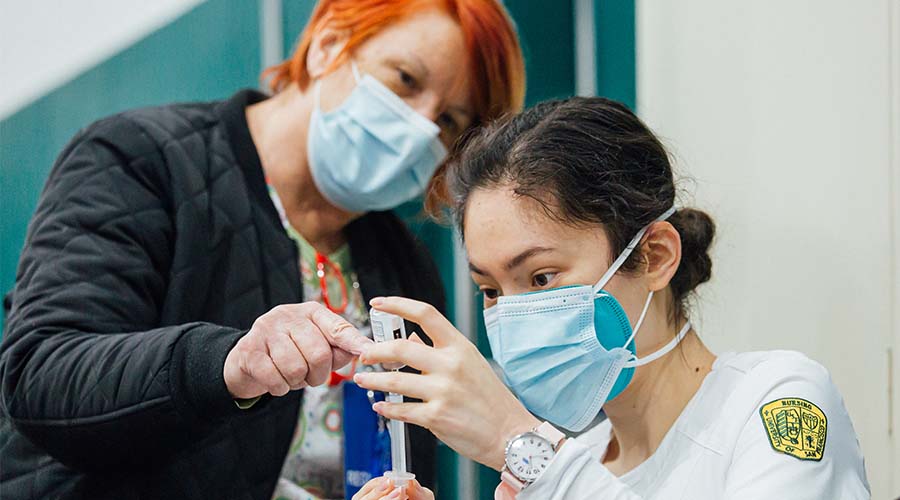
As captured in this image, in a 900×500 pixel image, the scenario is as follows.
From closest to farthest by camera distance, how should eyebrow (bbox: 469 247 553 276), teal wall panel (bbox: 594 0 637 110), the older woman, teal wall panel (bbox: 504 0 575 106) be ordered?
the older woman < eyebrow (bbox: 469 247 553 276) < teal wall panel (bbox: 594 0 637 110) < teal wall panel (bbox: 504 0 575 106)

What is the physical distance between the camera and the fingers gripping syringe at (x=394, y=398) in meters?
1.05

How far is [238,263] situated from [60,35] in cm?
99

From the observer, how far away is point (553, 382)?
128cm

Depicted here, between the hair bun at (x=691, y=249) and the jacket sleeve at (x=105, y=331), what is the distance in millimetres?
644

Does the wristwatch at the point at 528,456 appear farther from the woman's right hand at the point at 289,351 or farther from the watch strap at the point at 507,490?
the woman's right hand at the point at 289,351

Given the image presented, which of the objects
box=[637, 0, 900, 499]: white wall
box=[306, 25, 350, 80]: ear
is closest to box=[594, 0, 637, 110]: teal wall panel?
box=[637, 0, 900, 499]: white wall

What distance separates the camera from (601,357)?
4.12ft

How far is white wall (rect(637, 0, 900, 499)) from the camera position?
56.6 inches

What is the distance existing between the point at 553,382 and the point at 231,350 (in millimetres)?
437

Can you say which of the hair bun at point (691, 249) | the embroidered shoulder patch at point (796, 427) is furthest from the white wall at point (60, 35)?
the embroidered shoulder patch at point (796, 427)

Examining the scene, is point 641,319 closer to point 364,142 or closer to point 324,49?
point 364,142

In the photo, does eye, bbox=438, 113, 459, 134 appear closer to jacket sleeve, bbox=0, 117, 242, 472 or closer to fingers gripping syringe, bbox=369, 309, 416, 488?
jacket sleeve, bbox=0, 117, 242, 472

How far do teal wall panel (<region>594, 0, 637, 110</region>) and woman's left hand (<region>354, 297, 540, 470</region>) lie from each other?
1103 mm

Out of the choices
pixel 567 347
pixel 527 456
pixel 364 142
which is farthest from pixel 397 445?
pixel 364 142
